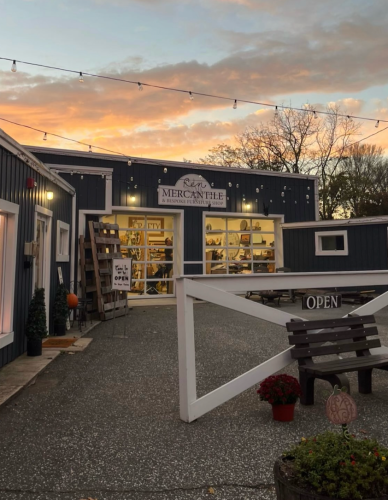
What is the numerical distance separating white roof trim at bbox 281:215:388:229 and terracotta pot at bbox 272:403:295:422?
11646mm

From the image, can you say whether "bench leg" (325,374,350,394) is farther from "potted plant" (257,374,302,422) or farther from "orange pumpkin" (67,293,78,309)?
"orange pumpkin" (67,293,78,309)

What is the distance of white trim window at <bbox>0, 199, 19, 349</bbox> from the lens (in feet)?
18.6

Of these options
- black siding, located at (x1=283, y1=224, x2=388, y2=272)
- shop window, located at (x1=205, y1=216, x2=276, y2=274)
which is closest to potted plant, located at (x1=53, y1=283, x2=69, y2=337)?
shop window, located at (x1=205, y1=216, x2=276, y2=274)

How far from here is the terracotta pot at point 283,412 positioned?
12.3ft

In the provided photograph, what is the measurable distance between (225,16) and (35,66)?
4.76 m

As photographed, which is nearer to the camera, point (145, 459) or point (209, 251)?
point (145, 459)

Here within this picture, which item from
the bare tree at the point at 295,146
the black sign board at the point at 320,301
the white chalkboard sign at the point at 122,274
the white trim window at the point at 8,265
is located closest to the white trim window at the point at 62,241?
the white chalkboard sign at the point at 122,274

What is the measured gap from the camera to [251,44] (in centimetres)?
1023

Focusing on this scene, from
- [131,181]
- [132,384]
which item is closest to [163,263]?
[131,181]

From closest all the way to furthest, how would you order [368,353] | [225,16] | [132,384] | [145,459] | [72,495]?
[72,495] → [145,459] → [368,353] → [132,384] → [225,16]

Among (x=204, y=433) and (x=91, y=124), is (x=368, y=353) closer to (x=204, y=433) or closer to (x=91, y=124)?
(x=204, y=433)

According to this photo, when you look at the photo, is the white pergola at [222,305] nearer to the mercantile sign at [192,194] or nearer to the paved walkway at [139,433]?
the paved walkway at [139,433]

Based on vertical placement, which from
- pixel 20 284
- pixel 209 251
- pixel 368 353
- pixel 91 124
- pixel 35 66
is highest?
pixel 91 124

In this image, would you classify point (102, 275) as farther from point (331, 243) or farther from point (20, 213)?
point (331, 243)
